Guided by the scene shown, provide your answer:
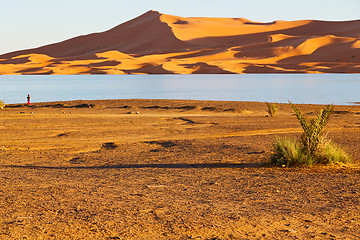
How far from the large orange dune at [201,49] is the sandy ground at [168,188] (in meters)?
81.1

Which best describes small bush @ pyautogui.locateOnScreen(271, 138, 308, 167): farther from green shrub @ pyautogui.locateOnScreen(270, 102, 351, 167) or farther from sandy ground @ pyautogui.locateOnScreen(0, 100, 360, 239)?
sandy ground @ pyautogui.locateOnScreen(0, 100, 360, 239)

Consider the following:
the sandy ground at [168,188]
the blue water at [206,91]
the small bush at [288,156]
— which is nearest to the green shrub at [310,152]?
the small bush at [288,156]

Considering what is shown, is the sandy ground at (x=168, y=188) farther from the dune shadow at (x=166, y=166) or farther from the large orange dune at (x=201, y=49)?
the large orange dune at (x=201, y=49)

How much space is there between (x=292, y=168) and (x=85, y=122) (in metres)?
A: 9.53

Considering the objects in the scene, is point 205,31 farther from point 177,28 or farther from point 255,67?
point 255,67

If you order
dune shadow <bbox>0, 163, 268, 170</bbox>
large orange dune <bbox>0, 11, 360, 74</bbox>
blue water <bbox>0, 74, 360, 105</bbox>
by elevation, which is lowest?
blue water <bbox>0, 74, 360, 105</bbox>

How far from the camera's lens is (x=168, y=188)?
7023mm

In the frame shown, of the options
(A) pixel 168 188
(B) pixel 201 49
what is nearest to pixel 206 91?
(A) pixel 168 188

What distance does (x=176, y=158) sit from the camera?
991cm

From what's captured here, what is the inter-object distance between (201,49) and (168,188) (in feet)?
418

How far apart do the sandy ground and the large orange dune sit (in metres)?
81.1

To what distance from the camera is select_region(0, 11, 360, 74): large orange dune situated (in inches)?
Result: 3925

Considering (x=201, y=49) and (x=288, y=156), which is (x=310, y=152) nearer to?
(x=288, y=156)

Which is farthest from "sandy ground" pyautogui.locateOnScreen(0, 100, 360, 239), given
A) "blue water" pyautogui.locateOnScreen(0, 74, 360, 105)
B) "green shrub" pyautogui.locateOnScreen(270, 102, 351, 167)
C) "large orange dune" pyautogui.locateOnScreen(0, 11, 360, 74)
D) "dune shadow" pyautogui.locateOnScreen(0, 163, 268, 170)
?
"large orange dune" pyautogui.locateOnScreen(0, 11, 360, 74)
